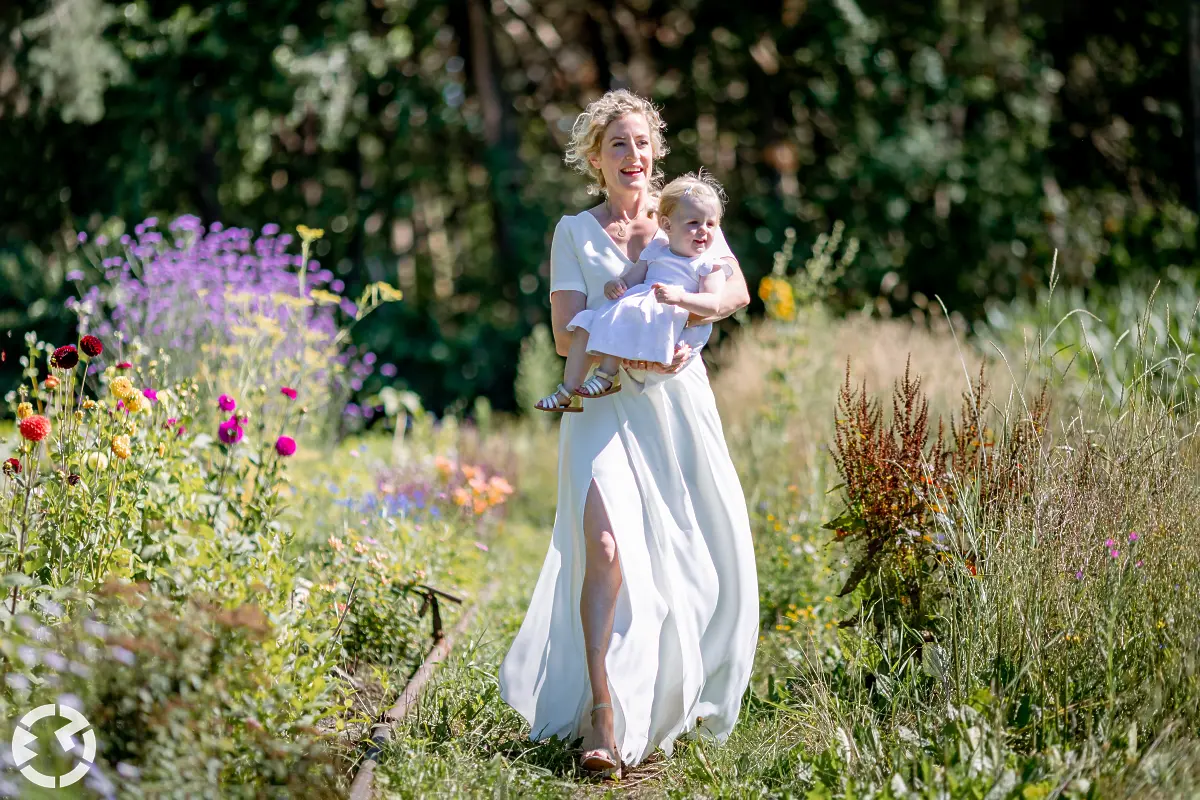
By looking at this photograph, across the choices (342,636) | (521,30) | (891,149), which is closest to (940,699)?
(342,636)

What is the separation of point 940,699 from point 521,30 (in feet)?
29.9

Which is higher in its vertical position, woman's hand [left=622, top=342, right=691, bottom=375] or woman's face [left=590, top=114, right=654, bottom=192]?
woman's face [left=590, top=114, right=654, bottom=192]

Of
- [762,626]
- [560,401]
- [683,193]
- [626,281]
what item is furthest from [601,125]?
[762,626]

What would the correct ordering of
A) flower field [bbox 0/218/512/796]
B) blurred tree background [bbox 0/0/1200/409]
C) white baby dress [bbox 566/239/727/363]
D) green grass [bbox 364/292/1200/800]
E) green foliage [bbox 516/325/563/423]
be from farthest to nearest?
blurred tree background [bbox 0/0/1200/409]
green foliage [bbox 516/325/563/423]
white baby dress [bbox 566/239/727/363]
green grass [bbox 364/292/1200/800]
flower field [bbox 0/218/512/796]

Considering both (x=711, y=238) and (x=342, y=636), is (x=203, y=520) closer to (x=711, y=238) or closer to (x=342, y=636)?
(x=342, y=636)

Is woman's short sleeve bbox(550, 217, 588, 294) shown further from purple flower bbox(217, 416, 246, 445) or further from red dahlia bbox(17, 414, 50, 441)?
red dahlia bbox(17, 414, 50, 441)

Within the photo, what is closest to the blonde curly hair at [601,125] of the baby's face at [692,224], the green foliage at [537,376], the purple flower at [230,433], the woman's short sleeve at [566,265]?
the woman's short sleeve at [566,265]

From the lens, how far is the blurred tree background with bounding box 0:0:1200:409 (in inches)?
357

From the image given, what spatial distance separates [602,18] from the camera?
11055 millimetres

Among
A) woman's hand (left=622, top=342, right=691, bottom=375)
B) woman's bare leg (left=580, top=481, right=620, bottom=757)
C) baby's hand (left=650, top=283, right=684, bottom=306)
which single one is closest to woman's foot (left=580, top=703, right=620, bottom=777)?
woman's bare leg (left=580, top=481, right=620, bottom=757)

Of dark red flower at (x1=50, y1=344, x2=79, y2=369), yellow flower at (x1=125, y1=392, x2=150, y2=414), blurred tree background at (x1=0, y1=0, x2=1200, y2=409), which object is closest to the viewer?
dark red flower at (x1=50, y1=344, x2=79, y2=369)

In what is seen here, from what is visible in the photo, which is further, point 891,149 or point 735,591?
point 891,149

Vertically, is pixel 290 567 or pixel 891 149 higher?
pixel 891 149

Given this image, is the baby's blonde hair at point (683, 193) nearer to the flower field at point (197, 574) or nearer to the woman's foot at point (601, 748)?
the flower field at point (197, 574)
